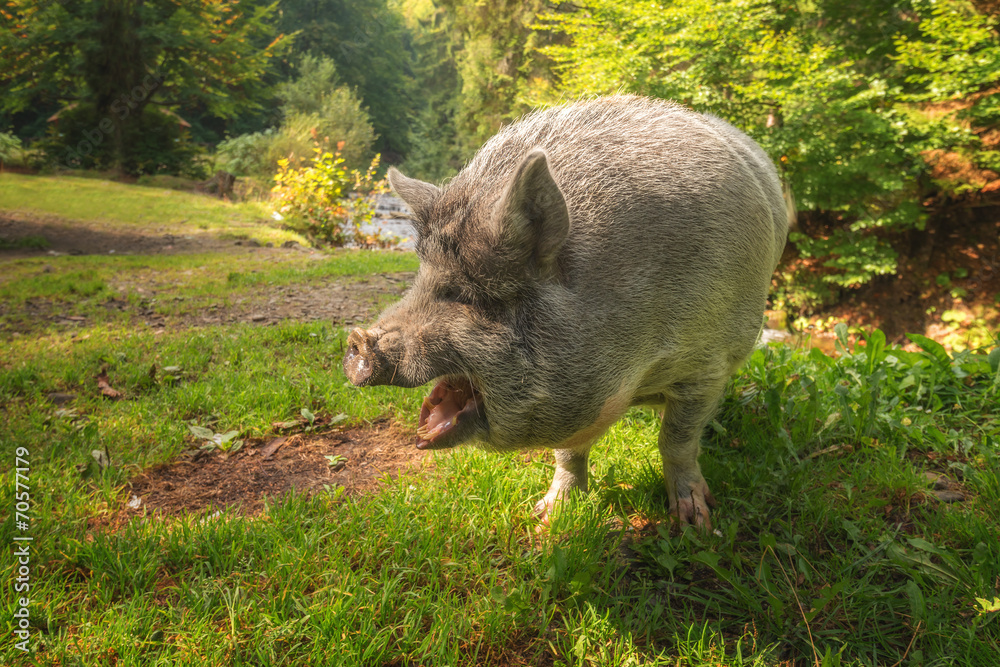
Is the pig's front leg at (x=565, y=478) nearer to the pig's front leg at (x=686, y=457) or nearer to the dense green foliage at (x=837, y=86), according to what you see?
the pig's front leg at (x=686, y=457)

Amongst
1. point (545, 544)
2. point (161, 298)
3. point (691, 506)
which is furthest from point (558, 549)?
point (161, 298)

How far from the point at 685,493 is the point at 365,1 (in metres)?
36.8

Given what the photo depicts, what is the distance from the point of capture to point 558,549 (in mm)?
2047

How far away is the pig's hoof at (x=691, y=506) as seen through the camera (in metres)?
2.37

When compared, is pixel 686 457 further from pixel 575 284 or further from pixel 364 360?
pixel 364 360

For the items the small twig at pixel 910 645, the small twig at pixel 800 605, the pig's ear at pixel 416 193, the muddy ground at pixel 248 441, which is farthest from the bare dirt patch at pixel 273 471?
the small twig at pixel 910 645

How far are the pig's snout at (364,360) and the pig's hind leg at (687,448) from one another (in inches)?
50.5

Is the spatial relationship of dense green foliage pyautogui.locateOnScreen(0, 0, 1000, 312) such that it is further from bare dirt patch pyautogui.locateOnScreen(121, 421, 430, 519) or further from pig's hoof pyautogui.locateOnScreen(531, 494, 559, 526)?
pig's hoof pyautogui.locateOnScreen(531, 494, 559, 526)

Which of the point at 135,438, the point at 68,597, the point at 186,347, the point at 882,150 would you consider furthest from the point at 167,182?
the point at 882,150

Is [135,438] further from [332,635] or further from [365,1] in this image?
[365,1]

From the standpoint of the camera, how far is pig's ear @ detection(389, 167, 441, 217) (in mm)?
1910

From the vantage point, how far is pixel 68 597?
1792mm

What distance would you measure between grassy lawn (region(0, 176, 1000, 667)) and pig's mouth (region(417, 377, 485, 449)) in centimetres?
61

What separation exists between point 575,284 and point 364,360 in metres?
0.72
